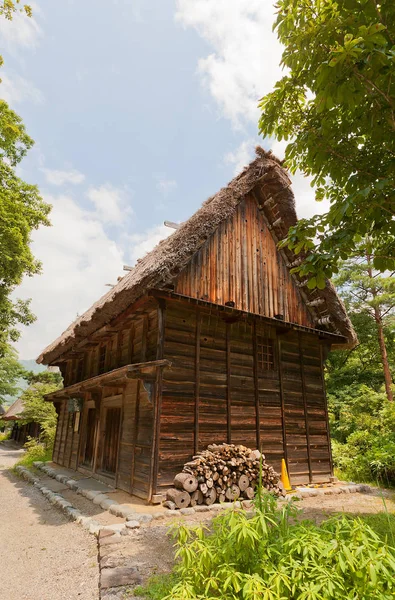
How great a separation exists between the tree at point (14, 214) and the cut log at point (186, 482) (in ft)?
36.9

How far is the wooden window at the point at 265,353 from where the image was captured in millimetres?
9477

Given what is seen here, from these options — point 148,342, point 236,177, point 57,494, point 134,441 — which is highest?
point 236,177

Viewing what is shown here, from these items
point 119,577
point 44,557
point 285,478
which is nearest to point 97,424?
point 285,478

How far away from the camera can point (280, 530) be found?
10.0 ft

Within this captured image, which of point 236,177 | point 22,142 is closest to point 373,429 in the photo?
point 236,177

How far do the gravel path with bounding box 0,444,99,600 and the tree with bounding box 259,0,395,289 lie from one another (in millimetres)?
4614

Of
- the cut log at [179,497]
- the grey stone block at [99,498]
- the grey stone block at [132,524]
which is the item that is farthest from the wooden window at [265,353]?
the grey stone block at [132,524]

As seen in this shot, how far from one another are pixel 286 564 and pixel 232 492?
4.83 metres

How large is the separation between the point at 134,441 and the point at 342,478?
276 inches

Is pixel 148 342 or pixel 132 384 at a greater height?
pixel 148 342

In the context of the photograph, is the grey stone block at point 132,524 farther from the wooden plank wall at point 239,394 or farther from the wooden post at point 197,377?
the wooden post at point 197,377

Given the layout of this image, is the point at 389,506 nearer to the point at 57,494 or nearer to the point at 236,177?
the point at 57,494

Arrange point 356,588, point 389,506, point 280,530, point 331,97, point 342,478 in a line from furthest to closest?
point 342,478 < point 389,506 < point 331,97 < point 280,530 < point 356,588

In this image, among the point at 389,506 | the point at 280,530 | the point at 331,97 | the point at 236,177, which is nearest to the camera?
the point at 280,530
